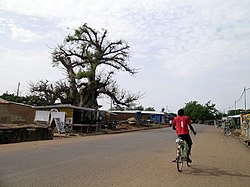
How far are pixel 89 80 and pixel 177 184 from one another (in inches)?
1289

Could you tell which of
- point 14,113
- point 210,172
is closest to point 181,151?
point 210,172

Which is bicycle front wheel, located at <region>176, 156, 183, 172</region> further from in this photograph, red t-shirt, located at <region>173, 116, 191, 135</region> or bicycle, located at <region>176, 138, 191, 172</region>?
red t-shirt, located at <region>173, 116, 191, 135</region>

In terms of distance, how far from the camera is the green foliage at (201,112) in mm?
127062

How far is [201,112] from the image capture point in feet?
416

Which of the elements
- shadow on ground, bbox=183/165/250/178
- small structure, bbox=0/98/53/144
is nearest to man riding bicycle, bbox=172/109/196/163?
shadow on ground, bbox=183/165/250/178

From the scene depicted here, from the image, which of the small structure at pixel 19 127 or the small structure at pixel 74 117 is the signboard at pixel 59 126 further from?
the small structure at pixel 74 117

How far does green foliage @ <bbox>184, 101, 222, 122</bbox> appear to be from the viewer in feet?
417

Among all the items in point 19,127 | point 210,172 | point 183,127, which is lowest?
point 210,172

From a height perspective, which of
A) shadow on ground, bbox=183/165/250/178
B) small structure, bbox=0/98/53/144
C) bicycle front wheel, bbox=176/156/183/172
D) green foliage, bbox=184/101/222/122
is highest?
green foliage, bbox=184/101/222/122

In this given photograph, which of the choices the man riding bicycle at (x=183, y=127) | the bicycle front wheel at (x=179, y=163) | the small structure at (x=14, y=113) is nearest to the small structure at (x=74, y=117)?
the small structure at (x=14, y=113)

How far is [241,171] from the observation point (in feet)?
30.2

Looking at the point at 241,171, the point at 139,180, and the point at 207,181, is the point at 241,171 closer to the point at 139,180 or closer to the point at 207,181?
the point at 207,181

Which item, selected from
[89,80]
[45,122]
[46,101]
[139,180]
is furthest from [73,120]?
[139,180]

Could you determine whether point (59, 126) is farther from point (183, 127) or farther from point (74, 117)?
point (183, 127)
